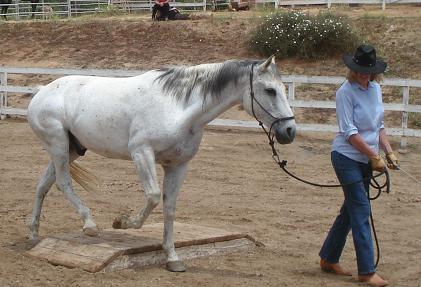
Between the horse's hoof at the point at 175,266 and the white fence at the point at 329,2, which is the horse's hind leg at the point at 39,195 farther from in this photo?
the white fence at the point at 329,2

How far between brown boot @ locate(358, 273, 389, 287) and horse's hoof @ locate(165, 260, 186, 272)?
145cm

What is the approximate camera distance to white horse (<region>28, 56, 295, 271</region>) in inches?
251

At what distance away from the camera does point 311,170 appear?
12.1 metres

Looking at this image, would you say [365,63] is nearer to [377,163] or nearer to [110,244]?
[377,163]

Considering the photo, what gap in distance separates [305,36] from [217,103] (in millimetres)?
13890

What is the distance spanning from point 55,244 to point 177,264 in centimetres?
109

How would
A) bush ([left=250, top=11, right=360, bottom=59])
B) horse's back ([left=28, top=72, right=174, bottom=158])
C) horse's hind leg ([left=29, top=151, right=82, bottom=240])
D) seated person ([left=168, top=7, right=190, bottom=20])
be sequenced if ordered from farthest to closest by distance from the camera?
seated person ([left=168, top=7, right=190, bottom=20]), bush ([left=250, top=11, right=360, bottom=59]), horse's hind leg ([left=29, top=151, right=82, bottom=240]), horse's back ([left=28, top=72, right=174, bottom=158])

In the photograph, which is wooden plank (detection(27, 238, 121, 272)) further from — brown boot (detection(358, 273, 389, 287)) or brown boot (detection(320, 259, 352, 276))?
brown boot (detection(358, 273, 389, 287))

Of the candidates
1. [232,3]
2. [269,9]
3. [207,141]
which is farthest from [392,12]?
[207,141]

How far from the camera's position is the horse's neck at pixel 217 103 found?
6.48m

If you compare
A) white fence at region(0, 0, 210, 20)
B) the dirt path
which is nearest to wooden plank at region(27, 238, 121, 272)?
the dirt path

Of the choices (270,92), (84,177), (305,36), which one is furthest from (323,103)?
(270,92)

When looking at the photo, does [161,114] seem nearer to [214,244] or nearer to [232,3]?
[214,244]

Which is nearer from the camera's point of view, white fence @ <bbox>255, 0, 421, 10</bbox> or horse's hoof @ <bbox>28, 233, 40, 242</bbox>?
horse's hoof @ <bbox>28, 233, 40, 242</bbox>
